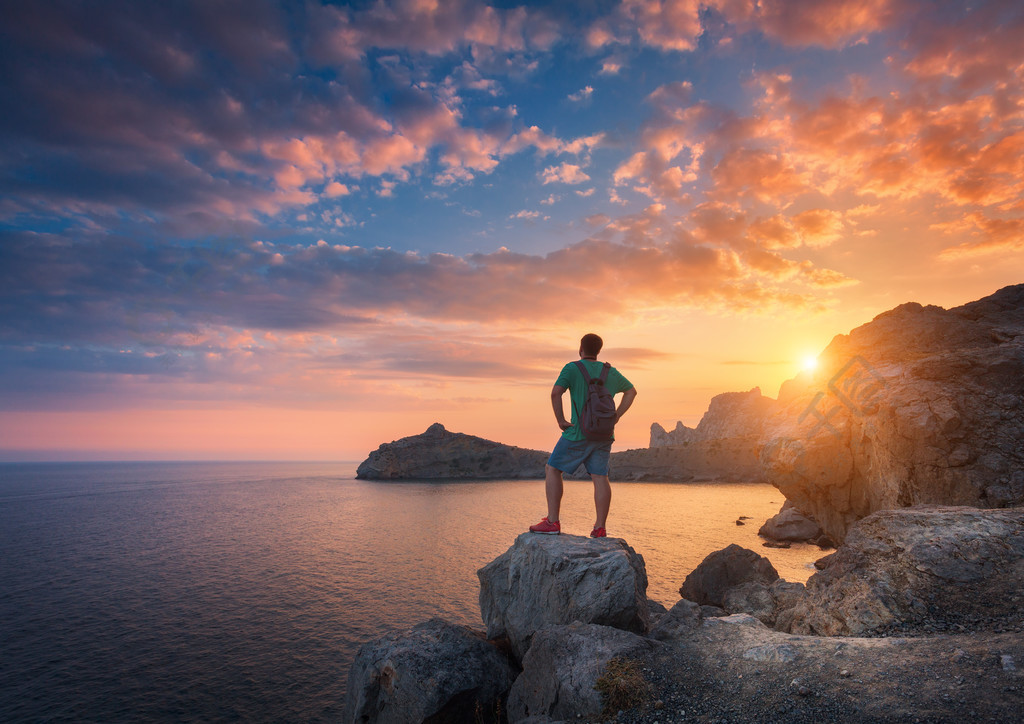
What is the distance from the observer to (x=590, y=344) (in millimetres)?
10125

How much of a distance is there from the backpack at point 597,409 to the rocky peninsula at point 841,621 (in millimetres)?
2879

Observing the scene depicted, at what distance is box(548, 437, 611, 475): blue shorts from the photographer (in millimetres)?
10094

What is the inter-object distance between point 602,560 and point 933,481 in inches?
588

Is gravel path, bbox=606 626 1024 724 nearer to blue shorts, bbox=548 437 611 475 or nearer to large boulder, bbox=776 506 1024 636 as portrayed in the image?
large boulder, bbox=776 506 1024 636

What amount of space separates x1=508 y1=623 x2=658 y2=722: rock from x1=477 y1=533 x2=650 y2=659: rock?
42.4 inches

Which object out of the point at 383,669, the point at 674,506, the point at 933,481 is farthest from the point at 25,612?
the point at 674,506

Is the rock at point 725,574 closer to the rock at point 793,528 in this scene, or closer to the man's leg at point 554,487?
the man's leg at point 554,487

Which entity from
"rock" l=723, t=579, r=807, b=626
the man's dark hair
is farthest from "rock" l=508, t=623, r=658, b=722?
"rock" l=723, t=579, r=807, b=626

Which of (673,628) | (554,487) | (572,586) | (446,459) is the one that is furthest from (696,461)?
(673,628)

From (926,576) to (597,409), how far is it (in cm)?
654

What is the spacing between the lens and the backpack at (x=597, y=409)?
979cm

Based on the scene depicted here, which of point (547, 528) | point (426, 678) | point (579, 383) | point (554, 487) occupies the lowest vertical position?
point (426, 678)

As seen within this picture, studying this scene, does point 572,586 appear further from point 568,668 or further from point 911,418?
point 911,418

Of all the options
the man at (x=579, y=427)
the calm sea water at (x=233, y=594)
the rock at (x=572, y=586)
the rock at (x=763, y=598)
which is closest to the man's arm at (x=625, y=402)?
the man at (x=579, y=427)
